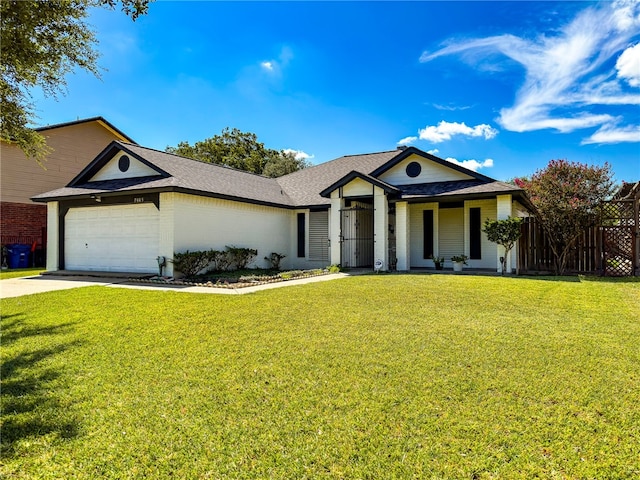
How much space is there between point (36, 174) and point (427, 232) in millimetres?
21350

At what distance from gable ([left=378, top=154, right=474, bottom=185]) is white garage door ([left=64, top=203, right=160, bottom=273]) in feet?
32.7

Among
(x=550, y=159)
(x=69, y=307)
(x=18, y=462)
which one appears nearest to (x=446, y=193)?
(x=550, y=159)

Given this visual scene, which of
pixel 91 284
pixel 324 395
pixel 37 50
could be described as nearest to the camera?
pixel 324 395

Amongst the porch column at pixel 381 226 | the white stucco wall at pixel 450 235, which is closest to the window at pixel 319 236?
the porch column at pixel 381 226

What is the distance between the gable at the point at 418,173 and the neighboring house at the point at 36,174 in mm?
16723

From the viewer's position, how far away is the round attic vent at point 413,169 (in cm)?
1662

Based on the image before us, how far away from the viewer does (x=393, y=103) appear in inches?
747

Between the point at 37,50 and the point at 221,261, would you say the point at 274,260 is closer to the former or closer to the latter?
the point at 221,261

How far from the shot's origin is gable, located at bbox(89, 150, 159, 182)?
49.9 feet

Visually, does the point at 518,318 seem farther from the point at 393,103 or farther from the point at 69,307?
the point at 393,103

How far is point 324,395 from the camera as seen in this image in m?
3.72

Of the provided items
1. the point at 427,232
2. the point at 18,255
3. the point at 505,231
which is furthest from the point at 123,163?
the point at 505,231

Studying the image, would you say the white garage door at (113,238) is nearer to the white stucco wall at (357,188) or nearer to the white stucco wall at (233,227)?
the white stucco wall at (233,227)

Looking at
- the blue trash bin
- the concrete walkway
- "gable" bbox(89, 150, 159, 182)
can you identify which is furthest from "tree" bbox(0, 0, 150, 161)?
the blue trash bin
